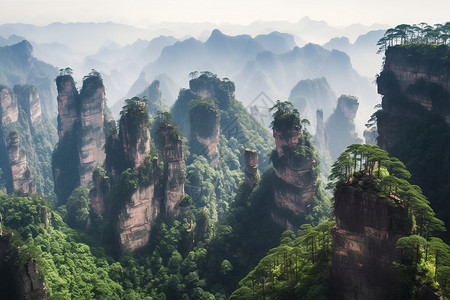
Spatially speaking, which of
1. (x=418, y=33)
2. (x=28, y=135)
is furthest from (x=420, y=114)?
(x=28, y=135)

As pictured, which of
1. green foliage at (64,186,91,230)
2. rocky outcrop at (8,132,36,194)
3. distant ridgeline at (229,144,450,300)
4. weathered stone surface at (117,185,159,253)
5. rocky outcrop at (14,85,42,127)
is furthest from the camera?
rocky outcrop at (14,85,42,127)

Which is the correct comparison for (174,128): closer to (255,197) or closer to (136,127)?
(136,127)

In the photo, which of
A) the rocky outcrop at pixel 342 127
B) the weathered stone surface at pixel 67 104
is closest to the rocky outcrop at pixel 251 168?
the weathered stone surface at pixel 67 104

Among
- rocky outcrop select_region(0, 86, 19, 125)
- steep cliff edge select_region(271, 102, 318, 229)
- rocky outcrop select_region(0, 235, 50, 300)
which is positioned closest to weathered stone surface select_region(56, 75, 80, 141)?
rocky outcrop select_region(0, 86, 19, 125)

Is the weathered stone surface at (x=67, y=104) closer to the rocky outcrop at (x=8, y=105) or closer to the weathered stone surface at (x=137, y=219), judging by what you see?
the rocky outcrop at (x=8, y=105)

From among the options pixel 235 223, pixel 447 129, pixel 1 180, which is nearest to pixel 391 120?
pixel 447 129

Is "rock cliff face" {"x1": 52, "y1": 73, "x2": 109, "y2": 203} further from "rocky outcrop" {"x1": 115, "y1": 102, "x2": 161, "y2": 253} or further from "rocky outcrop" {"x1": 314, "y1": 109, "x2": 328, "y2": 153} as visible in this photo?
"rocky outcrop" {"x1": 314, "y1": 109, "x2": 328, "y2": 153}

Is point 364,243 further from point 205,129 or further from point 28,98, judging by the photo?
point 28,98
